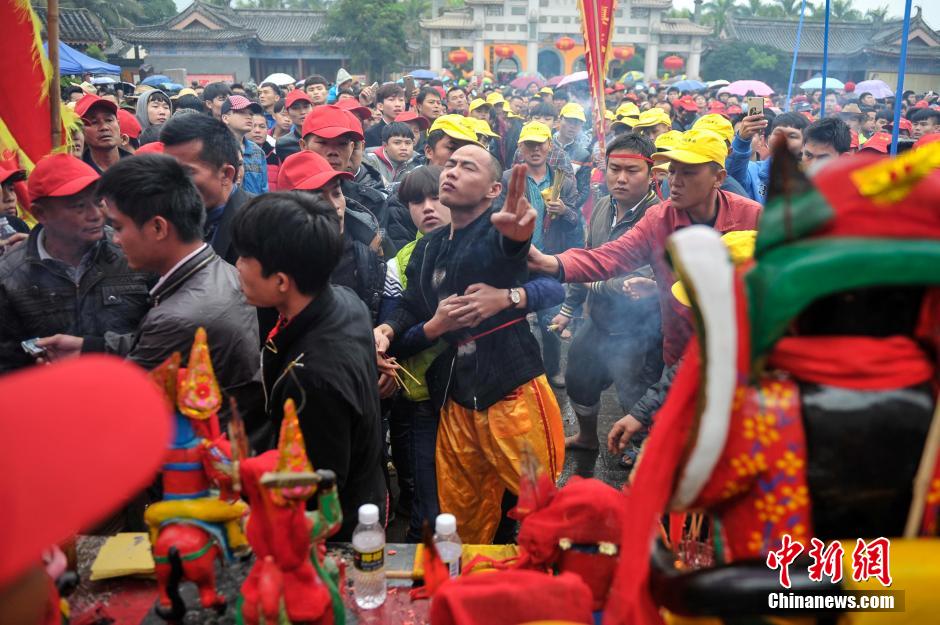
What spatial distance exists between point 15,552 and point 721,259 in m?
1.04

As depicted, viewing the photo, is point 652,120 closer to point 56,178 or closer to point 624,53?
point 56,178

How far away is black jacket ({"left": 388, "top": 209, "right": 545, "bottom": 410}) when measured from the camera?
288 centimetres

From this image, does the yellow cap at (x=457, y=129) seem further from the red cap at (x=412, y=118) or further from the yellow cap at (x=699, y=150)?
the red cap at (x=412, y=118)

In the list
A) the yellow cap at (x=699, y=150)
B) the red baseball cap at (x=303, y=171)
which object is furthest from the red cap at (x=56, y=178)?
the yellow cap at (x=699, y=150)

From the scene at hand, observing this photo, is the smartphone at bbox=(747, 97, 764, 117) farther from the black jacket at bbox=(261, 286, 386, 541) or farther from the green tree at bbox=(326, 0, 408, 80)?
the green tree at bbox=(326, 0, 408, 80)

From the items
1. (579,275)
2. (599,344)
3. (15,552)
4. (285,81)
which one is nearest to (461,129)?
(599,344)

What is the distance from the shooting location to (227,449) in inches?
70.7

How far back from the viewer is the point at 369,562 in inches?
77.5

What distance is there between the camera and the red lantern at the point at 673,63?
4034 centimetres

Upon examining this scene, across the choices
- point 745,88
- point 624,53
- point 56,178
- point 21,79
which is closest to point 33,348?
point 56,178

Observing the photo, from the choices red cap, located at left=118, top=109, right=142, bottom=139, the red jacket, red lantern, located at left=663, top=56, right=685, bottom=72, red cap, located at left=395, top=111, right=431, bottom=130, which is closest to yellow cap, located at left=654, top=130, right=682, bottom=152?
the red jacket

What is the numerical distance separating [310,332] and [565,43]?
141ft

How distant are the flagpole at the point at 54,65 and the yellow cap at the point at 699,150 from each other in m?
2.64

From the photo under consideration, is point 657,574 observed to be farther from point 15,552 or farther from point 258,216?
point 258,216
